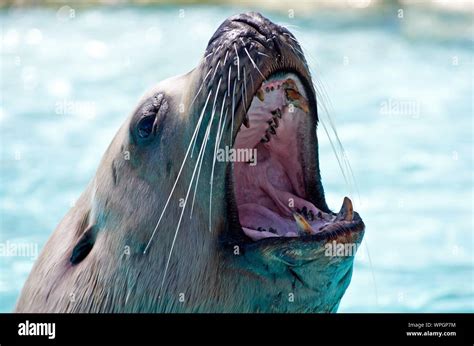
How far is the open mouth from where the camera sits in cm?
380

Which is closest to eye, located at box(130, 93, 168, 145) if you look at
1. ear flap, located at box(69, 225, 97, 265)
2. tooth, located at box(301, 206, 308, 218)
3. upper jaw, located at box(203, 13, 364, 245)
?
upper jaw, located at box(203, 13, 364, 245)

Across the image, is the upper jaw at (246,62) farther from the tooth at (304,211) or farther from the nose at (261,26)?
the tooth at (304,211)

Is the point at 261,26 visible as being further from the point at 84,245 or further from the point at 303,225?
the point at 84,245

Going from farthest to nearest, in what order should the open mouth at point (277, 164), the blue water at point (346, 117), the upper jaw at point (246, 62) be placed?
the blue water at point (346, 117), the open mouth at point (277, 164), the upper jaw at point (246, 62)

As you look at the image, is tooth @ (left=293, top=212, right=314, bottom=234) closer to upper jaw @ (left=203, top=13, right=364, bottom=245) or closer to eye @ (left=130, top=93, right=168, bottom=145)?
upper jaw @ (left=203, top=13, right=364, bottom=245)

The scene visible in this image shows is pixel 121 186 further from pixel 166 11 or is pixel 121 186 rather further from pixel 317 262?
pixel 166 11

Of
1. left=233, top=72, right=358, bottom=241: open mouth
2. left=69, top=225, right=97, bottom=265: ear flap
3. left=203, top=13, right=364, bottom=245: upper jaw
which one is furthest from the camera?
left=69, top=225, right=97, bottom=265: ear flap

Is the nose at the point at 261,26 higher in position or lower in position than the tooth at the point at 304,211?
higher

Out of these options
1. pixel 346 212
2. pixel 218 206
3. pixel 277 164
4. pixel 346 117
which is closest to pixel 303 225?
pixel 346 212

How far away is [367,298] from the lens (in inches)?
251

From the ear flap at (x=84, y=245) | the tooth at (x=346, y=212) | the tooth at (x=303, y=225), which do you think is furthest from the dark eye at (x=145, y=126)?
the tooth at (x=346, y=212)

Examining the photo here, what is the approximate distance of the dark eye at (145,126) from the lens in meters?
3.84

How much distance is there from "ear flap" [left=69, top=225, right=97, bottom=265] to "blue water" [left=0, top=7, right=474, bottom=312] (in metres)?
1.88

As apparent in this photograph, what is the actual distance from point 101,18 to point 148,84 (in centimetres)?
103
